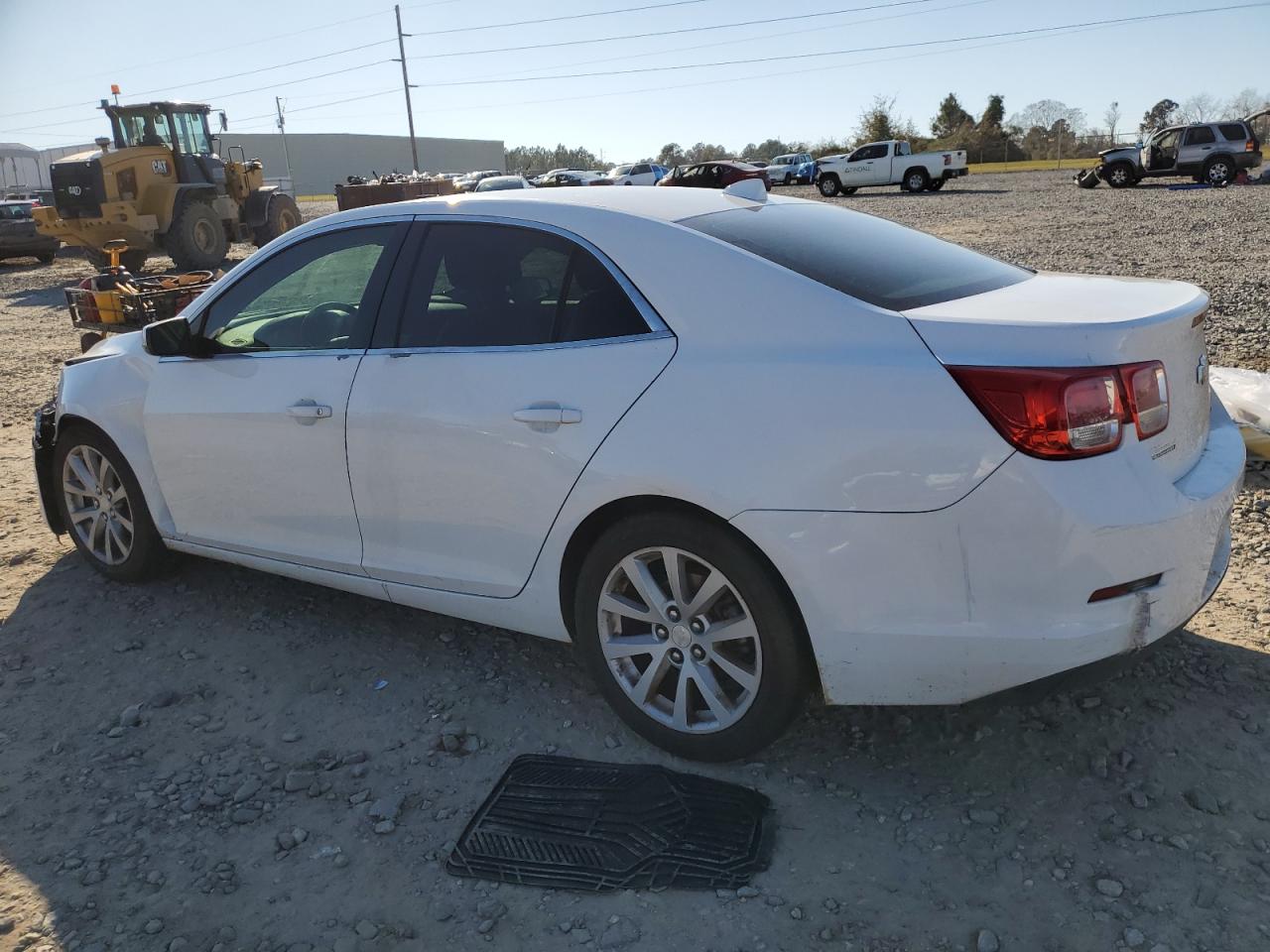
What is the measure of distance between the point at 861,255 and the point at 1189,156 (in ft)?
100

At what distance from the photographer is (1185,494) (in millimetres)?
2531

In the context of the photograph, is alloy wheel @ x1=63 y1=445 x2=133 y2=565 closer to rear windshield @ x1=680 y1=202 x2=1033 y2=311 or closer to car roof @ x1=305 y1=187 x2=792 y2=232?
car roof @ x1=305 y1=187 x2=792 y2=232

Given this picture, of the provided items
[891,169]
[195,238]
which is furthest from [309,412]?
[891,169]

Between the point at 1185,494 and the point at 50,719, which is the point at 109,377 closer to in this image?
the point at 50,719

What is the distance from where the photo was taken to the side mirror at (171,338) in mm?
3945

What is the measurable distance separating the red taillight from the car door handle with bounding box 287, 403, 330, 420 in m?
2.15

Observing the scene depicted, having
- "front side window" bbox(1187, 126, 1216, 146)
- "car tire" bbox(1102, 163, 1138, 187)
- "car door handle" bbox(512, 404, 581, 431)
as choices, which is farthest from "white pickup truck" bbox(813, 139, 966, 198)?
"car door handle" bbox(512, 404, 581, 431)

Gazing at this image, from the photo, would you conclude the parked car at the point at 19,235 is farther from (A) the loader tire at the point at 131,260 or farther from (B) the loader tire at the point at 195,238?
(B) the loader tire at the point at 195,238

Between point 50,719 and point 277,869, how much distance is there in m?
1.41

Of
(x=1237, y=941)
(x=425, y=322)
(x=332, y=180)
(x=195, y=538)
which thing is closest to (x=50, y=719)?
(x=195, y=538)

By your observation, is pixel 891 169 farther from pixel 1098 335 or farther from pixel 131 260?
pixel 1098 335

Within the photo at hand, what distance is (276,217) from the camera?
21016mm

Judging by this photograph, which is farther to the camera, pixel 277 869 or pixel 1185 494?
pixel 277 869

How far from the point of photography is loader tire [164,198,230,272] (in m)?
18.5
